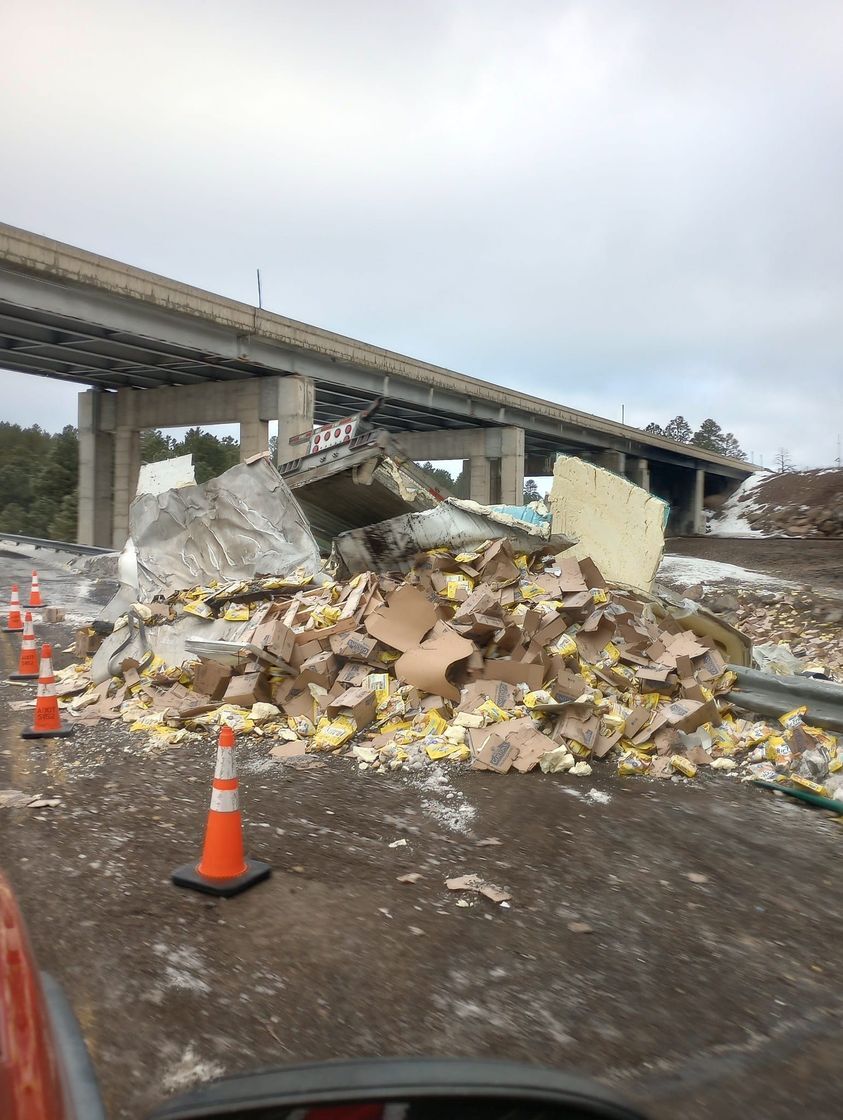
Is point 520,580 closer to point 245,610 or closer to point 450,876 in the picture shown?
point 245,610

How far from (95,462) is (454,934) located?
31007 mm

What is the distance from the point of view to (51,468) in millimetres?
51031

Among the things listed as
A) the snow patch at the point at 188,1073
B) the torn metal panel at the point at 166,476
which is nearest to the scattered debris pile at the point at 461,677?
the torn metal panel at the point at 166,476

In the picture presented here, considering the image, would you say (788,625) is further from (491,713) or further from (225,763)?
(225,763)

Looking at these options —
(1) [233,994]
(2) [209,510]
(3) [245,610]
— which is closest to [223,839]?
(1) [233,994]

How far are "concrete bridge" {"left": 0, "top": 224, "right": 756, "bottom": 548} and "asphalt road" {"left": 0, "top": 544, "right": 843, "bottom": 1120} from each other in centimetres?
1500

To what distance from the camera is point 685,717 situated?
20.2 ft

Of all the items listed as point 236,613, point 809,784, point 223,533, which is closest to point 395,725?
point 236,613

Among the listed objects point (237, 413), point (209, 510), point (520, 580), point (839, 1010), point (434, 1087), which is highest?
point (237, 413)

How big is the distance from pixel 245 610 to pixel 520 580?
8.74 ft

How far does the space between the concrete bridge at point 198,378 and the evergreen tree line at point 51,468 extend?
10.6 m

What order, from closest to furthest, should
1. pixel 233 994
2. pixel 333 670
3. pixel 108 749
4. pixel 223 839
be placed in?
pixel 233 994, pixel 223 839, pixel 108 749, pixel 333 670

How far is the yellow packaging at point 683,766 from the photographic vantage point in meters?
5.66

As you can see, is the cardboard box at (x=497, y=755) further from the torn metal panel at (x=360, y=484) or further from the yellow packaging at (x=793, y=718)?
the torn metal panel at (x=360, y=484)
